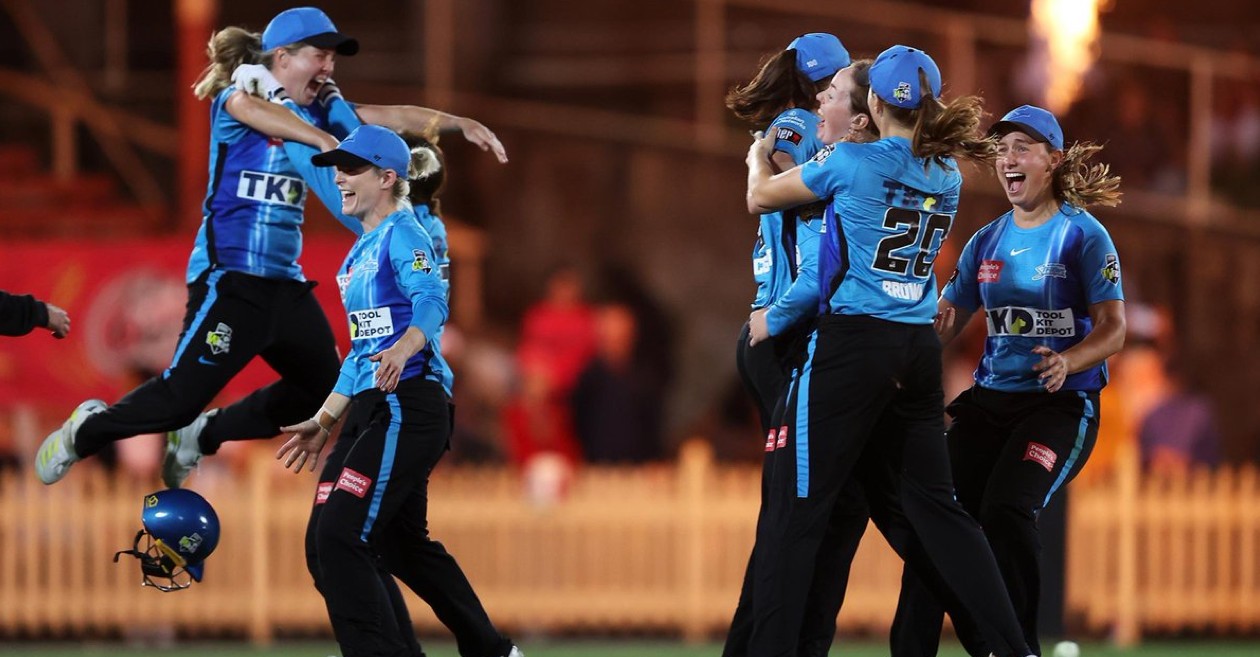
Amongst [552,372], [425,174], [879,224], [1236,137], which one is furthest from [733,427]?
[879,224]

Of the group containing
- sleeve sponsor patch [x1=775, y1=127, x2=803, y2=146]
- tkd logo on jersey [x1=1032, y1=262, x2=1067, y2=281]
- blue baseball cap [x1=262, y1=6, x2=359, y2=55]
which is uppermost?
blue baseball cap [x1=262, y1=6, x2=359, y2=55]

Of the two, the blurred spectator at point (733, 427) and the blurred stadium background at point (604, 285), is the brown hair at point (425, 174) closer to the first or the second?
the blurred stadium background at point (604, 285)

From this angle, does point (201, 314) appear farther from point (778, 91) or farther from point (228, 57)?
point (778, 91)

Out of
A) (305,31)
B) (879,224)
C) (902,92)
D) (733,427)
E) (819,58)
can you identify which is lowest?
(733,427)

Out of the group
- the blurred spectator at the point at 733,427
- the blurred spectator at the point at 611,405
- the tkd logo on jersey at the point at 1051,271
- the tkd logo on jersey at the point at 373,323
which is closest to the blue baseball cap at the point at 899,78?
the tkd logo on jersey at the point at 1051,271

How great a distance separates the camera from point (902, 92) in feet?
21.3

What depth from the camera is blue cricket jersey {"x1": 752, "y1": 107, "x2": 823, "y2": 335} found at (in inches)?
264

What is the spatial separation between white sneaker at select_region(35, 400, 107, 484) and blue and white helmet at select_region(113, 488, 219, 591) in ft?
1.61

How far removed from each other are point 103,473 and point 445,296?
696 centimetres

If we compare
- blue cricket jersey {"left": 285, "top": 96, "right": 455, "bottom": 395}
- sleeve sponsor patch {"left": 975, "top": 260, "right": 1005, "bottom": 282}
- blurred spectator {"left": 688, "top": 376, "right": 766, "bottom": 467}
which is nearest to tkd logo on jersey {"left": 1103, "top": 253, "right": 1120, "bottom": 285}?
sleeve sponsor patch {"left": 975, "top": 260, "right": 1005, "bottom": 282}

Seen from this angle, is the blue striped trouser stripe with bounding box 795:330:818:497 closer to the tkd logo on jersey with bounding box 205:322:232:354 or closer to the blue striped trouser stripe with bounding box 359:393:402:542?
the blue striped trouser stripe with bounding box 359:393:402:542

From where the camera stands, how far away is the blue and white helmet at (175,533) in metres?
7.38

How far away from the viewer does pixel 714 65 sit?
17.3 meters

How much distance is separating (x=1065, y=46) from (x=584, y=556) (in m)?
6.19
